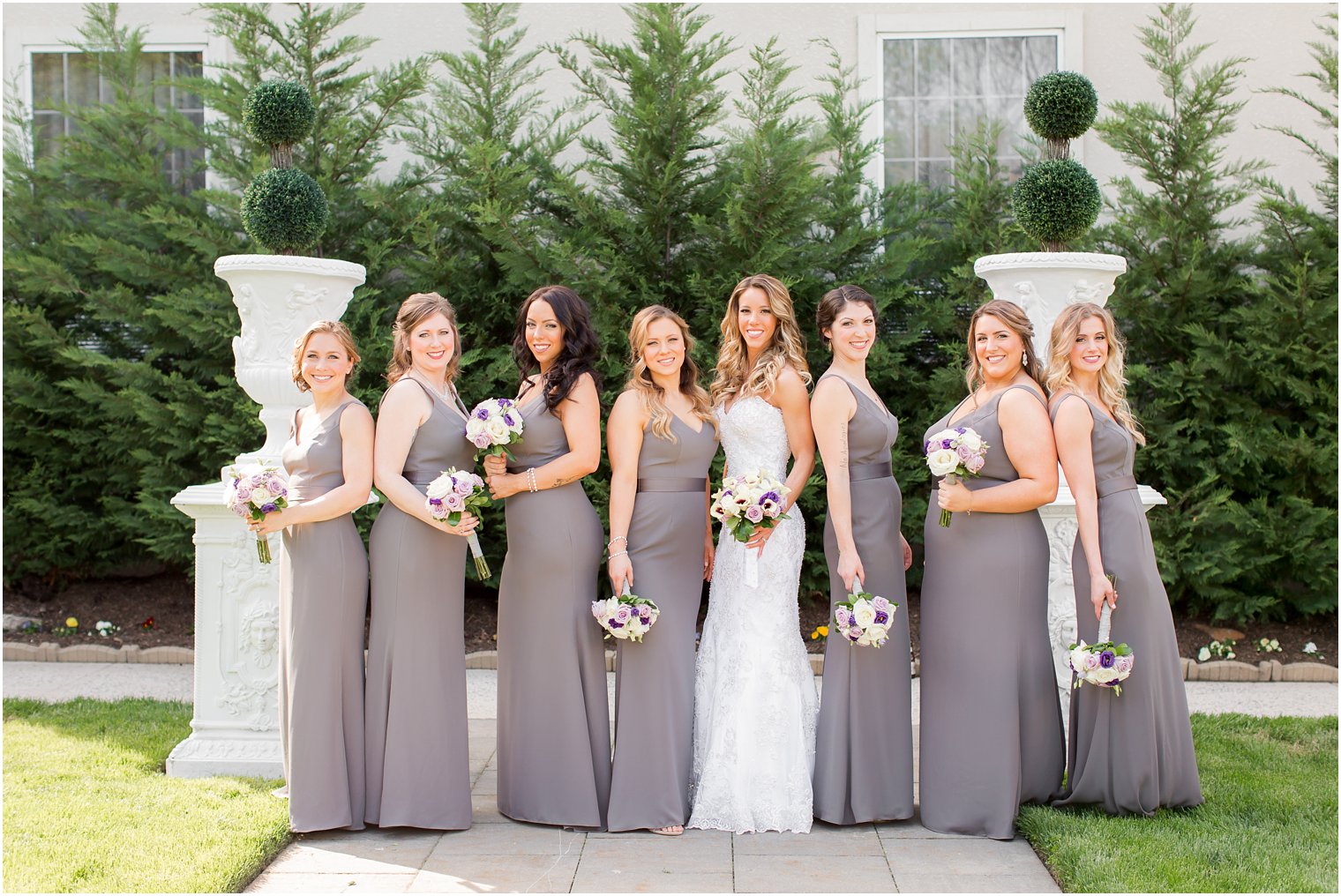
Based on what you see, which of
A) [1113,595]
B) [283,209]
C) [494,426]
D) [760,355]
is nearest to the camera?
[494,426]

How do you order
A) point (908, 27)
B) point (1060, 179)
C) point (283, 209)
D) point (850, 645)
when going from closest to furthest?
point (850, 645), point (1060, 179), point (283, 209), point (908, 27)

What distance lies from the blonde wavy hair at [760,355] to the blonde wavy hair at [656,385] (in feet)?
0.37

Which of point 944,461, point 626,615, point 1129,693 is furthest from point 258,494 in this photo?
point 1129,693

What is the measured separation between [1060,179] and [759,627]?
2576mm

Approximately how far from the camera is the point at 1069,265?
541 cm

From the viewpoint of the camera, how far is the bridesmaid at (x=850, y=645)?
15.4ft

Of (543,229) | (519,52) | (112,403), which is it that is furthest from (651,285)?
(112,403)

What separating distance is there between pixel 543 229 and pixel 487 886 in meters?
5.02

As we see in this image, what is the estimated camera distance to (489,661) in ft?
25.9

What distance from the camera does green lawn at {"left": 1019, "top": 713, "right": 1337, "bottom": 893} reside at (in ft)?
13.2

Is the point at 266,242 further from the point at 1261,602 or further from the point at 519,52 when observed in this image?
the point at 1261,602

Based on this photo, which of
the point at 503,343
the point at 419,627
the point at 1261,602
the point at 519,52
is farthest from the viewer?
the point at 519,52

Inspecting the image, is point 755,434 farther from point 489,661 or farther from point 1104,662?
point 489,661

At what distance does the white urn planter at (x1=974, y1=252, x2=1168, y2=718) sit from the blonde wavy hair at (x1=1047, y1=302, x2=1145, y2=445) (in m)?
0.59
